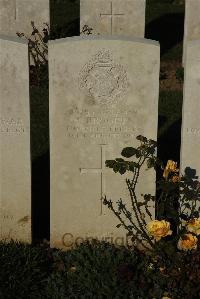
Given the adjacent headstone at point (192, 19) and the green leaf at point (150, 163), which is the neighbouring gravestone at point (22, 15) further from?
the green leaf at point (150, 163)

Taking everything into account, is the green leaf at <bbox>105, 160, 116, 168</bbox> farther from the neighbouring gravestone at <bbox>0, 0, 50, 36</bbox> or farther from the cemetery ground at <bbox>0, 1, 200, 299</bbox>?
the neighbouring gravestone at <bbox>0, 0, 50, 36</bbox>

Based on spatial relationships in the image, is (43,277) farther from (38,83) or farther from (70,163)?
(38,83)

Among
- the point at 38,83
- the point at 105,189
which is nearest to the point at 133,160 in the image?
the point at 105,189

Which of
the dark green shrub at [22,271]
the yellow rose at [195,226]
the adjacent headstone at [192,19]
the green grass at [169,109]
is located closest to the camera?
the yellow rose at [195,226]

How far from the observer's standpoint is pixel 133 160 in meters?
5.19

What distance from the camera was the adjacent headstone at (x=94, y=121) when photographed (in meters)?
4.90

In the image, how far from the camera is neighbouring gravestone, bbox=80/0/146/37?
10695 mm

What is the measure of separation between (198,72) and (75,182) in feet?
4.71

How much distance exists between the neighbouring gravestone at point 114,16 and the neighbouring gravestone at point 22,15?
72 cm

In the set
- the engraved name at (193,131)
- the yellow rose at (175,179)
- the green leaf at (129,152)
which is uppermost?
the engraved name at (193,131)

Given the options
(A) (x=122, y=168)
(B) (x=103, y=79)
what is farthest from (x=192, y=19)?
Answer: (A) (x=122, y=168)

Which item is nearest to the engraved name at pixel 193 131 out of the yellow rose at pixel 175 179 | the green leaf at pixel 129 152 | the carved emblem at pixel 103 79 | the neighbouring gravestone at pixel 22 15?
the yellow rose at pixel 175 179

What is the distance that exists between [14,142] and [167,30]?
9545 mm

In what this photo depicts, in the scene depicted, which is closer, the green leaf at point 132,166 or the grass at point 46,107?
the green leaf at point 132,166
